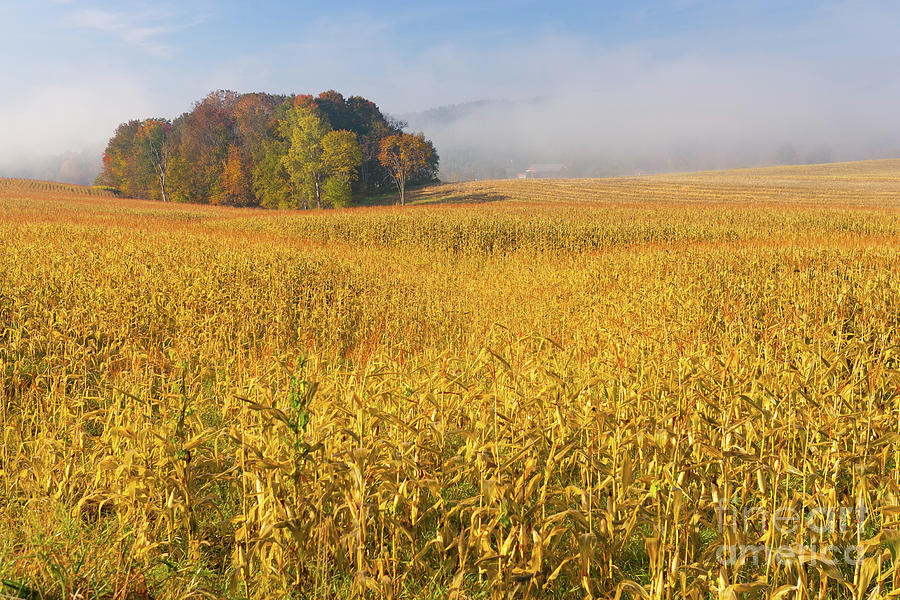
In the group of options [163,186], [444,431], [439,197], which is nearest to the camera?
[444,431]

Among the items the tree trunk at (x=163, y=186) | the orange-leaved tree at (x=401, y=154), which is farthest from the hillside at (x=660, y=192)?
the tree trunk at (x=163, y=186)

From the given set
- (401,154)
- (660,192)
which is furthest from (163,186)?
(660,192)

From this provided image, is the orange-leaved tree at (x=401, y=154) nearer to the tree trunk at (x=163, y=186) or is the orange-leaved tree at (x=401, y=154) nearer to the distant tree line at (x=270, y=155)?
the distant tree line at (x=270, y=155)

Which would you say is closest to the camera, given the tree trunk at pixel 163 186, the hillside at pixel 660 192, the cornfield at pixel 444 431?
the cornfield at pixel 444 431

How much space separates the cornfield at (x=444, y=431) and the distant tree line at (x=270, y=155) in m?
34.1

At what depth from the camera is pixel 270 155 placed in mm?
49031

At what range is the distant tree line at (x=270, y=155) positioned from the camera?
43.3 metres

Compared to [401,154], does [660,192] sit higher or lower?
lower

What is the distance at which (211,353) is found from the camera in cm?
576

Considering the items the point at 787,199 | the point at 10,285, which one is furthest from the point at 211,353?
the point at 787,199

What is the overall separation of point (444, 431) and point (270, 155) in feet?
170

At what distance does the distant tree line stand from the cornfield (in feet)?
112

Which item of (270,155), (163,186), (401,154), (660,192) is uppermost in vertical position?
(270,155)

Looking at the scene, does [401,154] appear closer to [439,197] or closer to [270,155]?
[439,197]
